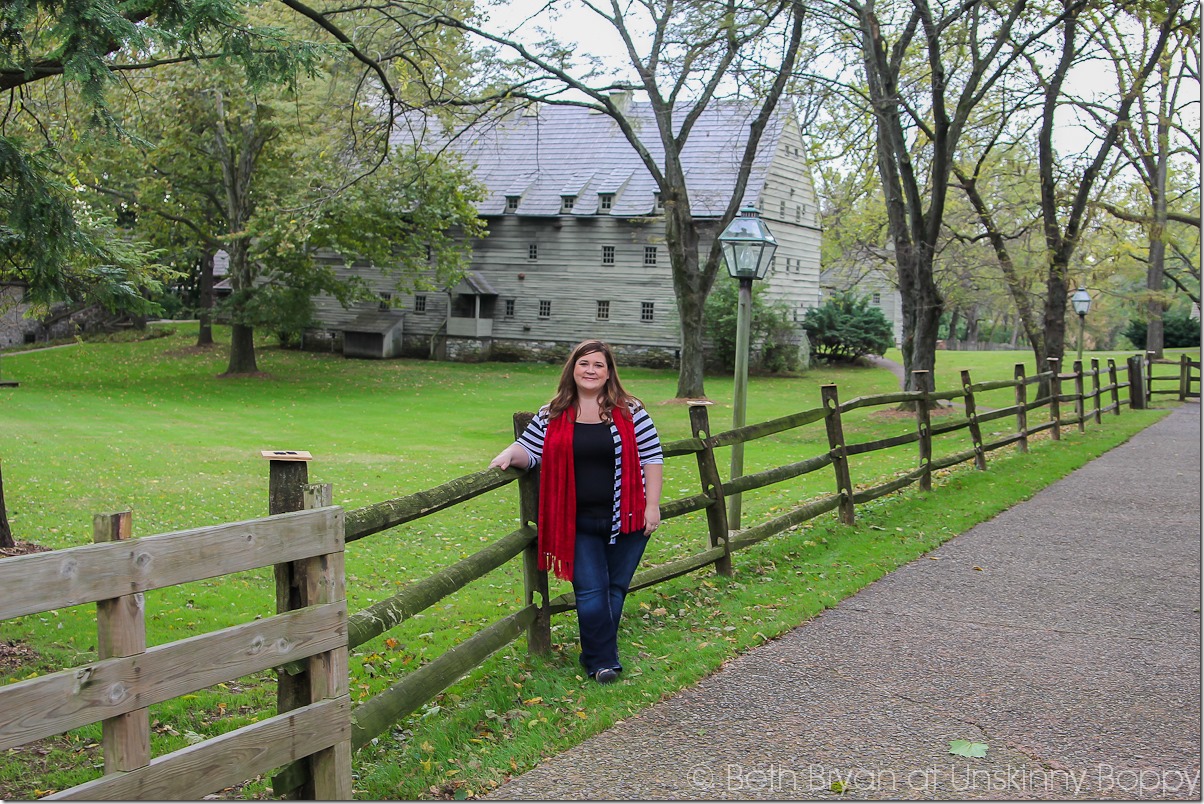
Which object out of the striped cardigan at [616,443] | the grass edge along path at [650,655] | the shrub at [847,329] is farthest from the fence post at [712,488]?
the shrub at [847,329]

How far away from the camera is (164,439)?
2064 cm

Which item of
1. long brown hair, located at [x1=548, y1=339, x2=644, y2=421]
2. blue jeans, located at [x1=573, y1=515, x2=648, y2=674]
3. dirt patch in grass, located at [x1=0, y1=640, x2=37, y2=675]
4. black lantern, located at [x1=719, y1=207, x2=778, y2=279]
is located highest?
black lantern, located at [x1=719, y1=207, x2=778, y2=279]

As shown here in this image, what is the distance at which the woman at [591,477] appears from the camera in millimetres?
5559

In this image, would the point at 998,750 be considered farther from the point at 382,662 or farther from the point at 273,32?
the point at 273,32

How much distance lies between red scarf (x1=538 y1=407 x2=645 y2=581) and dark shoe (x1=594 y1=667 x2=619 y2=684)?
0.50 meters

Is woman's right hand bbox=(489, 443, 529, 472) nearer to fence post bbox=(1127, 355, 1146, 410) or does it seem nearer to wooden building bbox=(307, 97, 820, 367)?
fence post bbox=(1127, 355, 1146, 410)

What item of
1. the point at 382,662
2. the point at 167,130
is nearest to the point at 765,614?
the point at 382,662

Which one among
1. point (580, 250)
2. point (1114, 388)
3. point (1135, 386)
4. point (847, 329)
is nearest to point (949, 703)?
point (1114, 388)

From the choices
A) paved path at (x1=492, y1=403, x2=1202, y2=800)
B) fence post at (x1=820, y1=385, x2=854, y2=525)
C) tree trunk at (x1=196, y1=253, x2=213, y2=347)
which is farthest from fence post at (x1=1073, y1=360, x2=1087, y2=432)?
tree trunk at (x1=196, y1=253, x2=213, y2=347)

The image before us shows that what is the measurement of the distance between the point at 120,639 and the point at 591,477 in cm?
278

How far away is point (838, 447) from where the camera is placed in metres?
10.0

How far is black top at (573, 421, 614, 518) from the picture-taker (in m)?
5.56

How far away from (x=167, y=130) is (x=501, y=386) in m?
12.1

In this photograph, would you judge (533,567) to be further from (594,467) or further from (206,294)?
(206,294)
